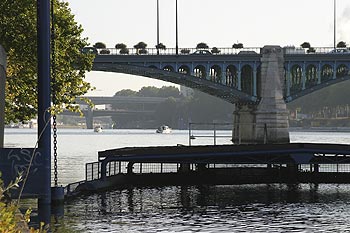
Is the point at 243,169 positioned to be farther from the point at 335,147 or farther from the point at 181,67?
the point at 181,67

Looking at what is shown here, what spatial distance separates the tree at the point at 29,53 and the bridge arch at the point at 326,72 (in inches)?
3417

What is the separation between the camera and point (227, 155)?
5669cm

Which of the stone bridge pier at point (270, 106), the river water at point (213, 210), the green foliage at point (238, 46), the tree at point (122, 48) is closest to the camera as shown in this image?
the river water at point (213, 210)

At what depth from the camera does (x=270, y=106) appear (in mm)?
→ 135125

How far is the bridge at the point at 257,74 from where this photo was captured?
125312 millimetres

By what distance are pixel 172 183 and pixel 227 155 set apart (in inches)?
208

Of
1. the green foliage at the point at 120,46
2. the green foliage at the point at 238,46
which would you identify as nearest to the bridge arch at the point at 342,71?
the green foliage at the point at 238,46

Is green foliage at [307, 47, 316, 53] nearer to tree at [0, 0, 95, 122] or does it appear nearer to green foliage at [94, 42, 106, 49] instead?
green foliage at [94, 42, 106, 49]

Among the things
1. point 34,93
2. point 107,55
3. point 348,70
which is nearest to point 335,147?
point 34,93

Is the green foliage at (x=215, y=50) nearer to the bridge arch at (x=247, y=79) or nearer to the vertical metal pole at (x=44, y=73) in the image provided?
the bridge arch at (x=247, y=79)

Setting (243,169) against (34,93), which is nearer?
(34,93)

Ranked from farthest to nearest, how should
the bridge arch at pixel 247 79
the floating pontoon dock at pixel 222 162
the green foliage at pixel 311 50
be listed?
the green foliage at pixel 311 50 < the bridge arch at pixel 247 79 < the floating pontoon dock at pixel 222 162

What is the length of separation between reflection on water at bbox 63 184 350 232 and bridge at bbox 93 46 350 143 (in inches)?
2735

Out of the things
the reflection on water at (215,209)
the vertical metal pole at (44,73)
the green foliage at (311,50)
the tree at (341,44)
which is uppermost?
the tree at (341,44)
